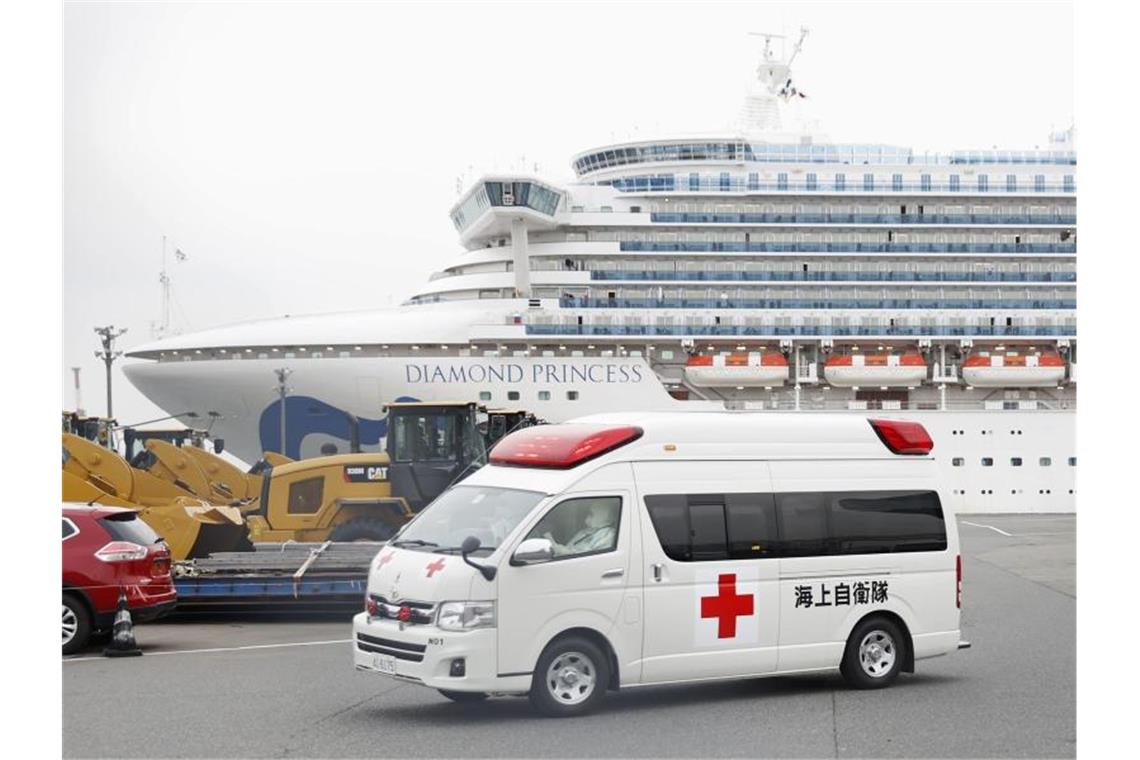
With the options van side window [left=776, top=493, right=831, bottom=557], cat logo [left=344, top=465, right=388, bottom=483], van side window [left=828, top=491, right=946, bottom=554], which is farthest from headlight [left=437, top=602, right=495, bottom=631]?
cat logo [left=344, top=465, right=388, bottom=483]

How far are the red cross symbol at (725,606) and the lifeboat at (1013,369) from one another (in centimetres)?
3117

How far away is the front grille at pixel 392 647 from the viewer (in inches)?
335

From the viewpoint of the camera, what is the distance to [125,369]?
39.9 meters

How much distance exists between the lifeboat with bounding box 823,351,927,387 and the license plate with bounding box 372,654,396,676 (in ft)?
101

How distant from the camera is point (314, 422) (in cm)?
3791

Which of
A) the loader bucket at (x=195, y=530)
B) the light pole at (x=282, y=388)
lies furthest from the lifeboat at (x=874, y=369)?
the loader bucket at (x=195, y=530)

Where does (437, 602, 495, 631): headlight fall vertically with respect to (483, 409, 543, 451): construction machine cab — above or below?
below

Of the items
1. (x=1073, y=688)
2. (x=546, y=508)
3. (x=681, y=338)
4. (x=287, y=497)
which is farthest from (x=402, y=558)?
(x=681, y=338)

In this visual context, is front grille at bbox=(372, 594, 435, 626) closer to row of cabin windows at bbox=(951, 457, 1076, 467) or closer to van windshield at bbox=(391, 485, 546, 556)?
van windshield at bbox=(391, 485, 546, 556)

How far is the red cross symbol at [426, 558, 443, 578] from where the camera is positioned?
862 centimetres

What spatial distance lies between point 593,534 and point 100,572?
200 inches

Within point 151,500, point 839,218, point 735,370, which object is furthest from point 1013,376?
point 151,500

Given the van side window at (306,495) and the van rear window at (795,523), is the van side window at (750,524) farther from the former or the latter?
the van side window at (306,495)

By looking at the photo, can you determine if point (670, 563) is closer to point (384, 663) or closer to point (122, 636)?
point (384, 663)
